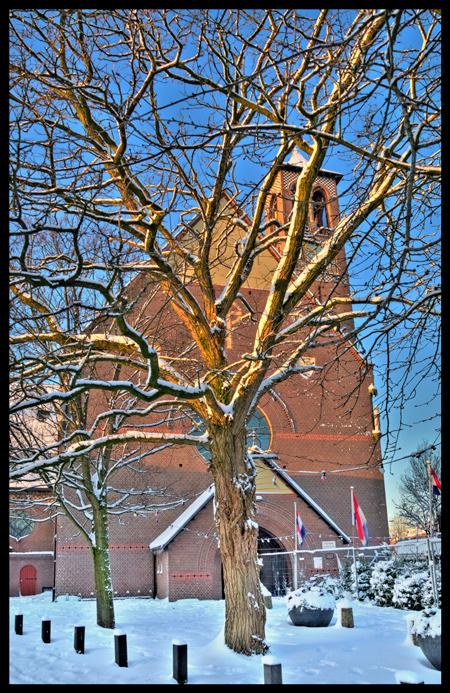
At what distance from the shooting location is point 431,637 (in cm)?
852

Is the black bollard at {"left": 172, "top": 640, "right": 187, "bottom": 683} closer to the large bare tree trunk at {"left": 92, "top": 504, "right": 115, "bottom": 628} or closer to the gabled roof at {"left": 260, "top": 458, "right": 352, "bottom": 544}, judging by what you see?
the large bare tree trunk at {"left": 92, "top": 504, "right": 115, "bottom": 628}

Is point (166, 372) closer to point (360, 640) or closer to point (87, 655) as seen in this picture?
point (87, 655)

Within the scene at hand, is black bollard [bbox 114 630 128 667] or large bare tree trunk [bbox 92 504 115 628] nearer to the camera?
black bollard [bbox 114 630 128 667]

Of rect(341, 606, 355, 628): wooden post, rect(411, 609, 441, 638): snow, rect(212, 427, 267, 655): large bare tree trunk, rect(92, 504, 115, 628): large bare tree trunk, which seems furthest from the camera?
rect(92, 504, 115, 628): large bare tree trunk


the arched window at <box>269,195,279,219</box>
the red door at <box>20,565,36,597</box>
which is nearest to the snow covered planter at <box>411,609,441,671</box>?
the arched window at <box>269,195,279,219</box>

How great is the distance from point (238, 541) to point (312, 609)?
192 inches

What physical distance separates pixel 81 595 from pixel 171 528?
377cm

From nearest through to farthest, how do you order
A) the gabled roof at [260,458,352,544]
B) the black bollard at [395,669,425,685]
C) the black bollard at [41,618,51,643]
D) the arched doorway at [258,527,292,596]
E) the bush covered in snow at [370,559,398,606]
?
the black bollard at [395,669,425,685]
the black bollard at [41,618,51,643]
the bush covered in snow at [370,559,398,606]
the gabled roof at [260,458,352,544]
the arched doorway at [258,527,292,596]

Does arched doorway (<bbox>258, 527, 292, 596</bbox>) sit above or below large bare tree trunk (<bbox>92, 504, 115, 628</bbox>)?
below

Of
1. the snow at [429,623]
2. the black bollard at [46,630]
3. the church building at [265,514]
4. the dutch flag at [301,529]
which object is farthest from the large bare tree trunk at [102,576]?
the dutch flag at [301,529]

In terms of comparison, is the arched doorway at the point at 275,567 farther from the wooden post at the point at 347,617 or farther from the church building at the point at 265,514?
the wooden post at the point at 347,617

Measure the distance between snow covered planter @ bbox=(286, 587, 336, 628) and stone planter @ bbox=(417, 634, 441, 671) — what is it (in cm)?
438

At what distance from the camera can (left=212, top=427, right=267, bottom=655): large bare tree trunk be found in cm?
880
